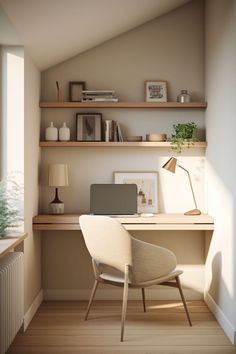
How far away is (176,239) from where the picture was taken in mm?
4691

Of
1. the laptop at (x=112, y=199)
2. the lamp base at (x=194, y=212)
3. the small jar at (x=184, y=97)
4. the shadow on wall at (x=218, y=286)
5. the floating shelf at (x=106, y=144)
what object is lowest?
the shadow on wall at (x=218, y=286)

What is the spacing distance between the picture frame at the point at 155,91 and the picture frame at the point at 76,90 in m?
0.61

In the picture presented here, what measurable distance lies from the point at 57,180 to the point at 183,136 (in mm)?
1186

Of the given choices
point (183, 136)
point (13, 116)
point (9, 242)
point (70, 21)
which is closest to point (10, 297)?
point (9, 242)

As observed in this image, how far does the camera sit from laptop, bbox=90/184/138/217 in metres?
4.38

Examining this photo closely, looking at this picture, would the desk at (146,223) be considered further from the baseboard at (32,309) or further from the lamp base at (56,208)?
the baseboard at (32,309)

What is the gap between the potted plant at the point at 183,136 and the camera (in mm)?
4453

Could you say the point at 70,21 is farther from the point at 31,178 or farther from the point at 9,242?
the point at 9,242

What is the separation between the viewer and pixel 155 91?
15.2 feet

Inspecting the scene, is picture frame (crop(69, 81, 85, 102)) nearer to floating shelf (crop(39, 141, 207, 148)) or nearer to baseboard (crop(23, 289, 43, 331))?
floating shelf (crop(39, 141, 207, 148))

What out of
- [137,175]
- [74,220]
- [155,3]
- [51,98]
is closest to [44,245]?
[74,220]

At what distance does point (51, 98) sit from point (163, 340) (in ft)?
7.89

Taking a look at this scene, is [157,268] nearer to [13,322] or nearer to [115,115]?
[13,322]

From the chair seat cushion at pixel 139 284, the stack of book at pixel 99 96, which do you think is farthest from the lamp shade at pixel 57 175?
the chair seat cushion at pixel 139 284
